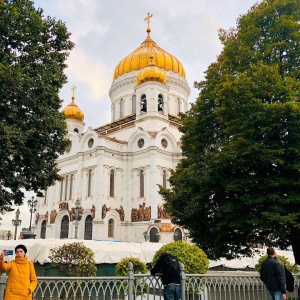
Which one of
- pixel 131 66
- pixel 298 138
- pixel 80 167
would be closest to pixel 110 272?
pixel 298 138

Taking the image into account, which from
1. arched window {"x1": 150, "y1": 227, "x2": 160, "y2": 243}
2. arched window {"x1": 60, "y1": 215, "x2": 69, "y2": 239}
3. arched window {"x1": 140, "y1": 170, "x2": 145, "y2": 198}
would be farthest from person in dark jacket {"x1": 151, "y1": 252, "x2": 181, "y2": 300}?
arched window {"x1": 60, "y1": 215, "x2": 69, "y2": 239}

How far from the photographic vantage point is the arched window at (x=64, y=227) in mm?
A: 36850

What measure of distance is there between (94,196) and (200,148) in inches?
830

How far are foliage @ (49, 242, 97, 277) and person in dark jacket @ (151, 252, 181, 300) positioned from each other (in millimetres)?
4798

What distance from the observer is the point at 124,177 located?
36594 millimetres

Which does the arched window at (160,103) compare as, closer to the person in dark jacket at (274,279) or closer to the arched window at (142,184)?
the arched window at (142,184)

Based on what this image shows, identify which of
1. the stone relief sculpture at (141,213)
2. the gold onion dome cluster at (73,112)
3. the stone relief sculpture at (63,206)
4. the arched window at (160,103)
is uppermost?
the gold onion dome cluster at (73,112)

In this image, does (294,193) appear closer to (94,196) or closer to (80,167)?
(94,196)

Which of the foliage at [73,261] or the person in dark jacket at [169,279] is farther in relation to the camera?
the foliage at [73,261]

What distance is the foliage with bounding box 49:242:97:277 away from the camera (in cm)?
1146

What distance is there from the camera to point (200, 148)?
49.3 feet

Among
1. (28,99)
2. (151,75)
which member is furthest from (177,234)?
(28,99)

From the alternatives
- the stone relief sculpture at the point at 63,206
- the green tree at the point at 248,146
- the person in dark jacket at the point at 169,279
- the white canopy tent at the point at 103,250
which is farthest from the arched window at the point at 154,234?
the person in dark jacket at the point at 169,279

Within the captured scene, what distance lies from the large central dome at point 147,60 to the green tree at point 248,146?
→ 29024mm
